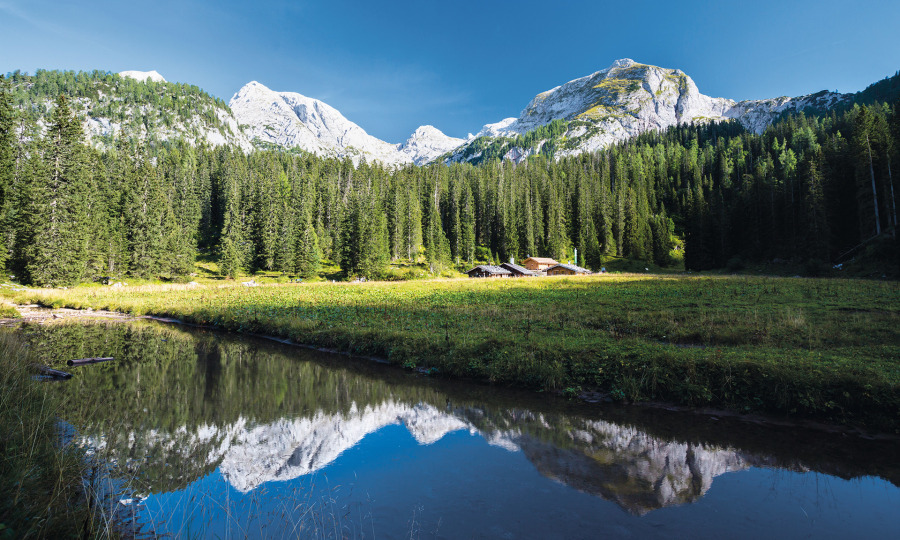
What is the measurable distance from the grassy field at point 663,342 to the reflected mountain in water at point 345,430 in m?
1.38

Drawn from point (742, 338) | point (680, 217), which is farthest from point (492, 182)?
point (742, 338)

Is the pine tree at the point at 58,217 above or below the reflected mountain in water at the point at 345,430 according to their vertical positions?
above

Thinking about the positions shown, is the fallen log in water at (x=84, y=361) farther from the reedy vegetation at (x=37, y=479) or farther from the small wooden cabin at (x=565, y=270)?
the small wooden cabin at (x=565, y=270)

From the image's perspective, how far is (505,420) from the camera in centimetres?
1220

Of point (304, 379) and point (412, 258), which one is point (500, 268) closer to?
point (412, 258)

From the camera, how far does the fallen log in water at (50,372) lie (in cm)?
1284

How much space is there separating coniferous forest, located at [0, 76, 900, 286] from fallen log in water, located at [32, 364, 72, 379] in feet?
34.1

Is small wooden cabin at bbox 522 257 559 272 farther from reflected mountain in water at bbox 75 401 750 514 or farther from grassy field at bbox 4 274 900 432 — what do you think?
reflected mountain in water at bbox 75 401 750 514

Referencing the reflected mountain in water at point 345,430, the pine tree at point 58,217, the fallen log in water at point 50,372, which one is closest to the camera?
the reflected mountain in water at point 345,430

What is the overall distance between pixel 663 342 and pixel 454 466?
12626 mm

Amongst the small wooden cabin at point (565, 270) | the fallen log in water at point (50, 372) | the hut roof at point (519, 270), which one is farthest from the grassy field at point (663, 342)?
the hut roof at point (519, 270)

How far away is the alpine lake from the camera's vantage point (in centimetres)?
708

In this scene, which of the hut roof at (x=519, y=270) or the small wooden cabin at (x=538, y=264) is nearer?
the hut roof at (x=519, y=270)

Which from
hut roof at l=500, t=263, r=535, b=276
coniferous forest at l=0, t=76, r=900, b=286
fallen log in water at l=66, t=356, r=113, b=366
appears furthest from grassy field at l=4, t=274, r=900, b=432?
hut roof at l=500, t=263, r=535, b=276
